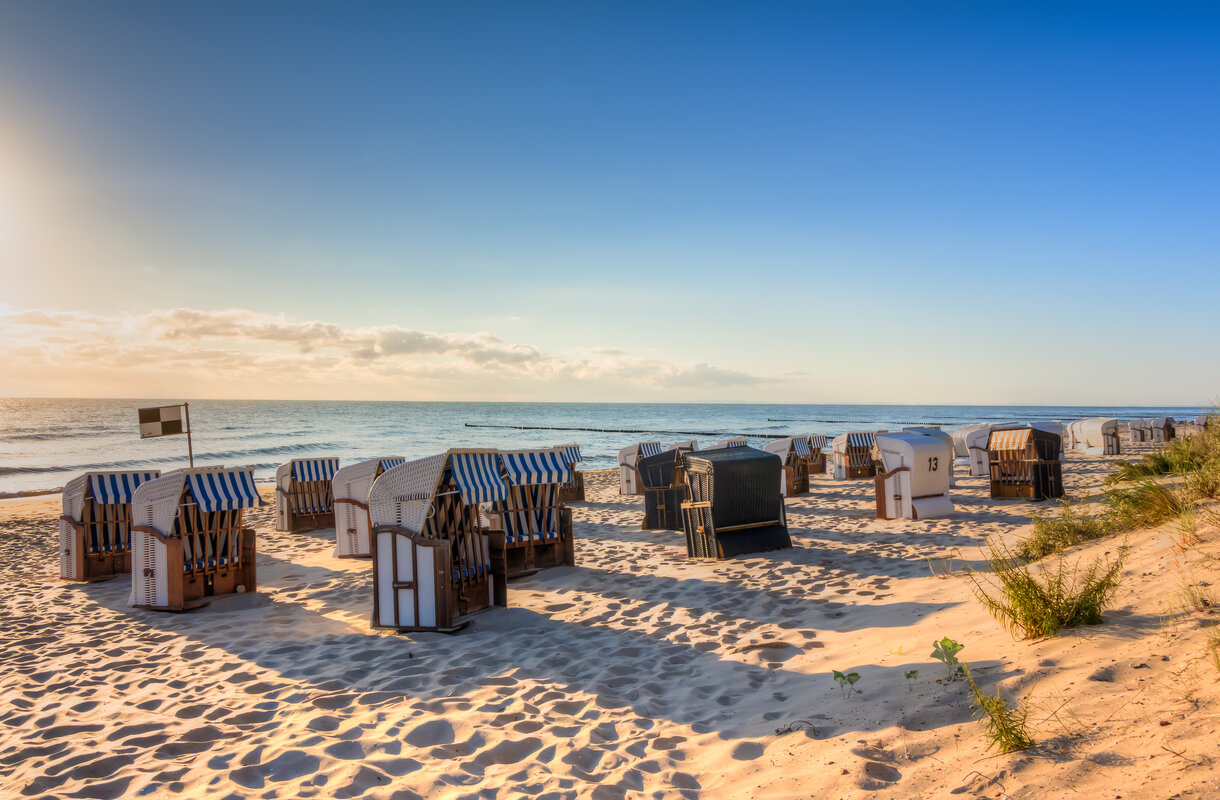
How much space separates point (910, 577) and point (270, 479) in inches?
1209

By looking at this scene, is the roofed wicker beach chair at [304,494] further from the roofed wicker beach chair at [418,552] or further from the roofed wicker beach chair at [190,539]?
the roofed wicker beach chair at [418,552]

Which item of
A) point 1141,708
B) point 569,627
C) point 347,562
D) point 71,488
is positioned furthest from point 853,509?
point 71,488

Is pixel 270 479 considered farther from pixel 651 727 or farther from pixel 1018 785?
pixel 1018 785

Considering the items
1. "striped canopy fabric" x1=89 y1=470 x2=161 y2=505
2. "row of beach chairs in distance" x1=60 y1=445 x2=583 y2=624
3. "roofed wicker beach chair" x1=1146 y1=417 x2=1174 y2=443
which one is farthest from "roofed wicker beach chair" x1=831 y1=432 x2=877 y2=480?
"roofed wicker beach chair" x1=1146 y1=417 x2=1174 y2=443

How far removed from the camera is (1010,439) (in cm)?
1478

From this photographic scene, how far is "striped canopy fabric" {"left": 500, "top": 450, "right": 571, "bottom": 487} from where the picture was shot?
9.34 metres

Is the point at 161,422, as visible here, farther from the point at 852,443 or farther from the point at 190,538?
the point at 852,443

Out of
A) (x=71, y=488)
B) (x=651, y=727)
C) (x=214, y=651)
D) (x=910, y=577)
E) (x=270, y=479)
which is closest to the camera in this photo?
(x=651, y=727)

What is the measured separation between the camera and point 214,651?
664 centimetres

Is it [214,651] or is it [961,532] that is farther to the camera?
[961,532]

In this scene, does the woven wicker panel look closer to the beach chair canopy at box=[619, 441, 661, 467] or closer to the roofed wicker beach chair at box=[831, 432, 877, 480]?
the beach chair canopy at box=[619, 441, 661, 467]

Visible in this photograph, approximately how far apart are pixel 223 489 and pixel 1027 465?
50.4 ft

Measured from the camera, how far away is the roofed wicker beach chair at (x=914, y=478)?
1232 cm

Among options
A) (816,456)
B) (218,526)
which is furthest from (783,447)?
(218,526)
